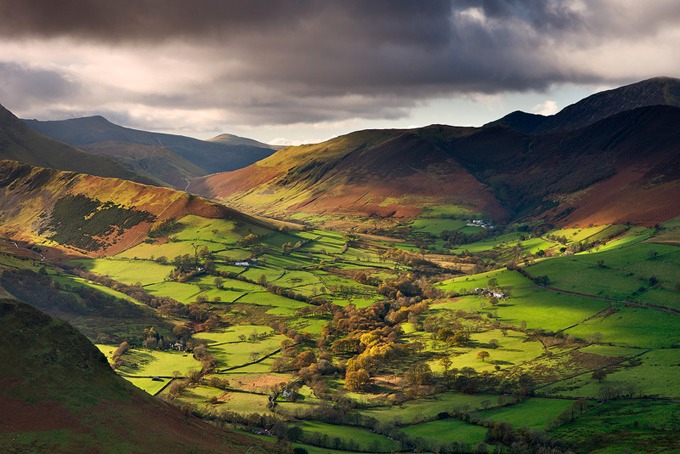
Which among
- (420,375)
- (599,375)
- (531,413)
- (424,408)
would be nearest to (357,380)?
(420,375)

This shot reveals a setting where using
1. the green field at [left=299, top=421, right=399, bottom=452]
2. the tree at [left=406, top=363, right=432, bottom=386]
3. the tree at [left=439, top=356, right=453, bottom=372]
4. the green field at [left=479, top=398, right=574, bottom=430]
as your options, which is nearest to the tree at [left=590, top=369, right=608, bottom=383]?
the green field at [left=479, top=398, right=574, bottom=430]

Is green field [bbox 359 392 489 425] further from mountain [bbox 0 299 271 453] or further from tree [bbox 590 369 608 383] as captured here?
mountain [bbox 0 299 271 453]

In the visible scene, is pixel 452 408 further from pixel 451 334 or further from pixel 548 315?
pixel 548 315

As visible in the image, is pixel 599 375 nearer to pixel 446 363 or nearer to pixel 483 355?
pixel 483 355

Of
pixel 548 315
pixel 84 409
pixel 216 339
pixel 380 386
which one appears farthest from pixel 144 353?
pixel 548 315

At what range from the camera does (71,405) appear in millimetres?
80438

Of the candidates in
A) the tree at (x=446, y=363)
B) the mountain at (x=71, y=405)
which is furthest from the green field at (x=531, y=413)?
the mountain at (x=71, y=405)

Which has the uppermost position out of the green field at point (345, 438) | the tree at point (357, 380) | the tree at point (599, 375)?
the tree at point (599, 375)

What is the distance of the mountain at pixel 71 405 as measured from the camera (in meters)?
74.6

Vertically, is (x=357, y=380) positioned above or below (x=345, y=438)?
above

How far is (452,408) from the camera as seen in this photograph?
120 m

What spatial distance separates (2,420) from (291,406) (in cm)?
6075

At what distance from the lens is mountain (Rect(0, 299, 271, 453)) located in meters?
74.6

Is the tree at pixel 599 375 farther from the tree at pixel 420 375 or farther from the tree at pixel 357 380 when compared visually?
the tree at pixel 357 380
